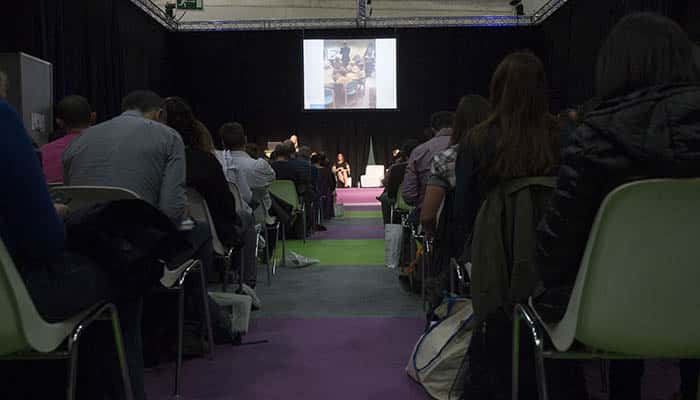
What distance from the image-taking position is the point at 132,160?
2457mm

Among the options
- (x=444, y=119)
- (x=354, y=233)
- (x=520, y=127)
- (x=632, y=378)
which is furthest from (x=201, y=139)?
(x=354, y=233)

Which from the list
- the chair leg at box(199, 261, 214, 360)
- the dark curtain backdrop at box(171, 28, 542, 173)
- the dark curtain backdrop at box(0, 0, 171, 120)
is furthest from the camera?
the dark curtain backdrop at box(171, 28, 542, 173)

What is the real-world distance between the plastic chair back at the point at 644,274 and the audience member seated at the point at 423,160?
2433 millimetres

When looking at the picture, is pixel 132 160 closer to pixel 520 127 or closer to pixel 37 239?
pixel 37 239

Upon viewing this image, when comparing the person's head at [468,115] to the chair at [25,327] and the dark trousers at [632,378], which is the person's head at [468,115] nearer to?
the dark trousers at [632,378]

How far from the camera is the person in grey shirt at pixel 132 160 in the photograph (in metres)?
2.45

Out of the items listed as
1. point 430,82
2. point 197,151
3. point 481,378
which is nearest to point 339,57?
point 430,82

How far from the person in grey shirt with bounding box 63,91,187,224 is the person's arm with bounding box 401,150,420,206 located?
5.28 feet

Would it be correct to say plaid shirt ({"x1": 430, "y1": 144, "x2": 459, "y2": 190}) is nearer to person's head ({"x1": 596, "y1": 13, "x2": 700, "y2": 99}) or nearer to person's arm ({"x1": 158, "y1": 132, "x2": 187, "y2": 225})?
person's arm ({"x1": 158, "y1": 132, "x2": 187, "y2": 225})

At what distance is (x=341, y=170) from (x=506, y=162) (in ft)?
49.7

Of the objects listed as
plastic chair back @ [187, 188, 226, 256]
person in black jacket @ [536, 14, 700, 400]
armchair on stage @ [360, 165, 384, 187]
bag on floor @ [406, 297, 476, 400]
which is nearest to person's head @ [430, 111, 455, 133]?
plastic chair back @ [187, 188, 226, 256]

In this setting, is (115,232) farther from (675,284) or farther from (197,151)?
(197,151)

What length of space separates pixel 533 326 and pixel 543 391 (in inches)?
5.5

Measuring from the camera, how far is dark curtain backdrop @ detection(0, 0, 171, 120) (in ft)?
26.9
